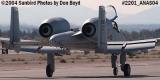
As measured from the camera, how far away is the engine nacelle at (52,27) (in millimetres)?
33625

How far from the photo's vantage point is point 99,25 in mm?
31781

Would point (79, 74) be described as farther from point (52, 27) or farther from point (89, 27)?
point (89, 27)

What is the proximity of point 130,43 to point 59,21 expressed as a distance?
3945mm

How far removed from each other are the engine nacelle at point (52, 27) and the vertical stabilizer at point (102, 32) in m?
2.78

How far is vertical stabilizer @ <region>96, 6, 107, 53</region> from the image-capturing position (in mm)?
31516

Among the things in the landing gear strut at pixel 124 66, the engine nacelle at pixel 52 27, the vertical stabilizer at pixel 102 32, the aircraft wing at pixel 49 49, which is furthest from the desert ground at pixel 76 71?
the engine nacelle at pixel 52 27

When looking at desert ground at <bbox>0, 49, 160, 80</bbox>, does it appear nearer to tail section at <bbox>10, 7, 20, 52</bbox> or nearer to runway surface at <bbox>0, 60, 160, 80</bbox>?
runway surface at <bbox>0, 60, 160, 80</bbox>

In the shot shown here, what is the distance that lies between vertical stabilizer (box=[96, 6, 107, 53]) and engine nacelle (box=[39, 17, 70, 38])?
278cm

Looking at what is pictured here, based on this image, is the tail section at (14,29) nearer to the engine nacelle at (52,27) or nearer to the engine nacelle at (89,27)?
the engine nacelle at (52,27)

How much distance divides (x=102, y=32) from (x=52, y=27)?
335 centimetres

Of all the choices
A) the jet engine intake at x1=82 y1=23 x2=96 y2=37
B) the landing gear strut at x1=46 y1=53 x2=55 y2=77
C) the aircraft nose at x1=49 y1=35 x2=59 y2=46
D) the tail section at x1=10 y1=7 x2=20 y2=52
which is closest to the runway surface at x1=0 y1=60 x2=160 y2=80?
the landing gear strut at x1=46 y1=53 x2=55 y2=77

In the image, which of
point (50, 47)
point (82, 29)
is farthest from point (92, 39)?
point (50, 47)

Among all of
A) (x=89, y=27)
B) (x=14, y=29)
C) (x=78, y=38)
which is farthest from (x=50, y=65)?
(x=89, y=27)

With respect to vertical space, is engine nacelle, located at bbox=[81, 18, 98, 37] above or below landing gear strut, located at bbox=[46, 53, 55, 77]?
above
